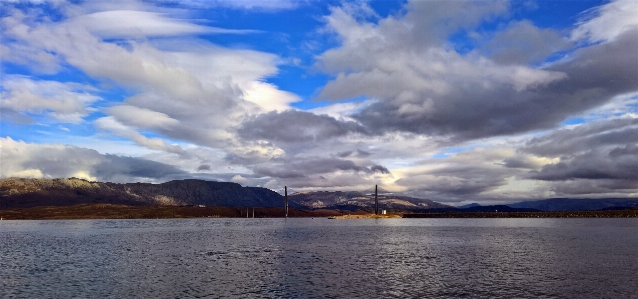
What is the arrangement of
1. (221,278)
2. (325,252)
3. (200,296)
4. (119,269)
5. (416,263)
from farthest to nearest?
(325,252)
(416,263)
(119,269)
(221,278)
(200,296)

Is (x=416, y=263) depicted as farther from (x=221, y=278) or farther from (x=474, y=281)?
(x=221, y=278)

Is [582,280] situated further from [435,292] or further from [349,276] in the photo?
[349,276]

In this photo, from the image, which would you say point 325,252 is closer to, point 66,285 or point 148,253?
point 148,253

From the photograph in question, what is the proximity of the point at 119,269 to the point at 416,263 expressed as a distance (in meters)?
42.2

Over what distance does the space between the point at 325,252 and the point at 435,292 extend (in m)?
40.3

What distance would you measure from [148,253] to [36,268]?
22532 mm

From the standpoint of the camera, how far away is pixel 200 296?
143ft

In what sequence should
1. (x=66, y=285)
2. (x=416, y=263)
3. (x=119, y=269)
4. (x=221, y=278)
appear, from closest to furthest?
(x=66, y=285)
(x=221, y=278)
(x=119, y=269)
(x=416, y=263)

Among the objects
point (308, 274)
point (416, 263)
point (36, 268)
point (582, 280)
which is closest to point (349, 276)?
point (308, 274)

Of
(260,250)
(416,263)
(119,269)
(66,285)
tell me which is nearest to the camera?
(66,285)

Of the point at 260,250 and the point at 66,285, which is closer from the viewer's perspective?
the point at 66,285

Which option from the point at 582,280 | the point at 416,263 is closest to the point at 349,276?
the point at 416,263

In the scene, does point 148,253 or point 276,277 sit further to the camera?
point 148,253

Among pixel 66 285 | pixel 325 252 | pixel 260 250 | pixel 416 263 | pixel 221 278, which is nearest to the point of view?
pixel 66 285
